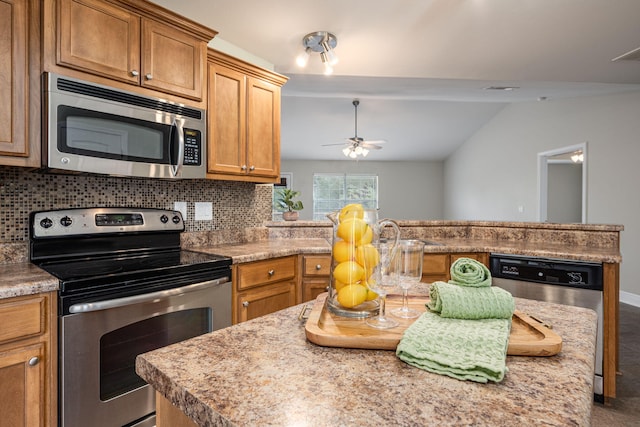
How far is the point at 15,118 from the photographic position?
1.53 metres

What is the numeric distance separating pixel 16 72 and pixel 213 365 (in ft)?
5.36

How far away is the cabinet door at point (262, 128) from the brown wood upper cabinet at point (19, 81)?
1204 mm

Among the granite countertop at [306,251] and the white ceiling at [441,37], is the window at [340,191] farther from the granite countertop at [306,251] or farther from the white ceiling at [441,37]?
the granite countertop at [306,251]

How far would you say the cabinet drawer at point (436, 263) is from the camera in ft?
8.53

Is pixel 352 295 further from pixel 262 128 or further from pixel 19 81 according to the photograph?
pixel 262 128

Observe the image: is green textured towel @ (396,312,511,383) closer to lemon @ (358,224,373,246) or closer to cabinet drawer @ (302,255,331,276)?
lemon @ (358,224,373,246)

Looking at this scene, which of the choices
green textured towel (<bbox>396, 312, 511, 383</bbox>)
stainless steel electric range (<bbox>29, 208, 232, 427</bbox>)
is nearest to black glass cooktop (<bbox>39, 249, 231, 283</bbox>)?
stainless steel electric range (<bbox>29, 208, 232, 427</bbox>)

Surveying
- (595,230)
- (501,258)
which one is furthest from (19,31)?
(595,230)

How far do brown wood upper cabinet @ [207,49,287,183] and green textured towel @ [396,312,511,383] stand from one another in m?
1.89

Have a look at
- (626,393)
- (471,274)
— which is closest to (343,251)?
(471,274)

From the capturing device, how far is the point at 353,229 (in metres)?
0.80

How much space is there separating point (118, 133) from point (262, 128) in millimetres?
1028

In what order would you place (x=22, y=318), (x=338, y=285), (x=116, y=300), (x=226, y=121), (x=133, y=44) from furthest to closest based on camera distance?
1. (x=226, y=121)
2. (x=133, y=44)
3. (x=116, y=300)
4. (x=22, y=318)
5. (x=338, y=285)

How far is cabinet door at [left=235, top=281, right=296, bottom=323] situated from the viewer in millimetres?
2123
